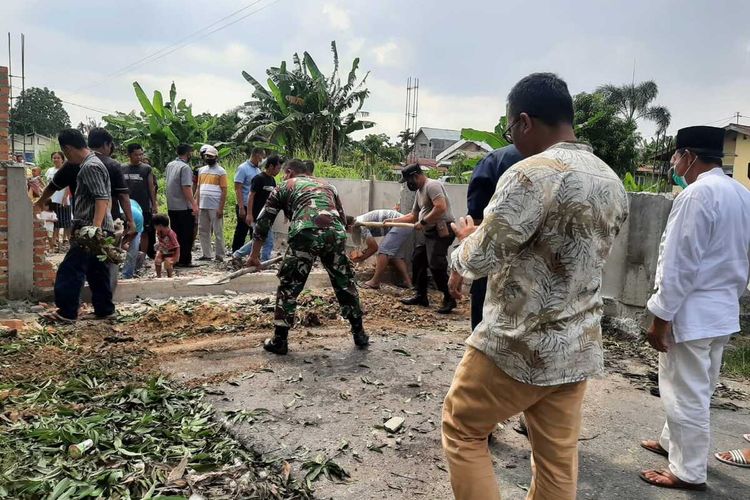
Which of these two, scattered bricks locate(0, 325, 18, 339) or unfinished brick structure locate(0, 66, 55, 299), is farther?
unfinished brick structure locate(0, 66, 55, 299)

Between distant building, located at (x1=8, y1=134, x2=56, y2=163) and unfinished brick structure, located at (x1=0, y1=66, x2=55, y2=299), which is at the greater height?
distant building, located at (x1=8, y1=134, x2=56, y2=163)

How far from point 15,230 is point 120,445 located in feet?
12.6

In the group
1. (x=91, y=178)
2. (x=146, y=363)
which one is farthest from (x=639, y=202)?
(x=91, y=178)

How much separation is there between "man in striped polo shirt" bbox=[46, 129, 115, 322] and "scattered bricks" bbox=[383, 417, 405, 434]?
10.7 ft

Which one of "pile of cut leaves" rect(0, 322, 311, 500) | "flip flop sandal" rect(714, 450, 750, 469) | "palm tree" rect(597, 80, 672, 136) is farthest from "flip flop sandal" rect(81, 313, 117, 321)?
"palm tree" rect(597, 80, 672, 136)

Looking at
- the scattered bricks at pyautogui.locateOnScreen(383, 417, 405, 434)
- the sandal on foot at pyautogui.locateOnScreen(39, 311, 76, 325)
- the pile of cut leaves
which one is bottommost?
the scattered bricks at pyautogui.locateOnScreen(383, 417, 405, 434)

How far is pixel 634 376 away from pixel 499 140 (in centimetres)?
709

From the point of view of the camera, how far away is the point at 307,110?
60.8 ft

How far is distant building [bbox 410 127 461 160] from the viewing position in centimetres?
5728

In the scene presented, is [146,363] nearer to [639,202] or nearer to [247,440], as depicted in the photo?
[247,440]

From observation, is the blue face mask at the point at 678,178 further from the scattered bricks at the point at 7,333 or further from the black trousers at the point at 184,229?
the black trousers at the point at 184,229

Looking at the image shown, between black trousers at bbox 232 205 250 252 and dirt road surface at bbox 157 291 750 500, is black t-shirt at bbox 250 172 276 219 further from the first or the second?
dirt road surface at bbox 157 291 750 500

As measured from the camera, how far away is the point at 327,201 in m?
4.85

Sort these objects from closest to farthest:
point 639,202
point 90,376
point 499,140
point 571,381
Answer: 1. point 571,381
2. point 90,376
3. point 639,202
4. point 499,140
